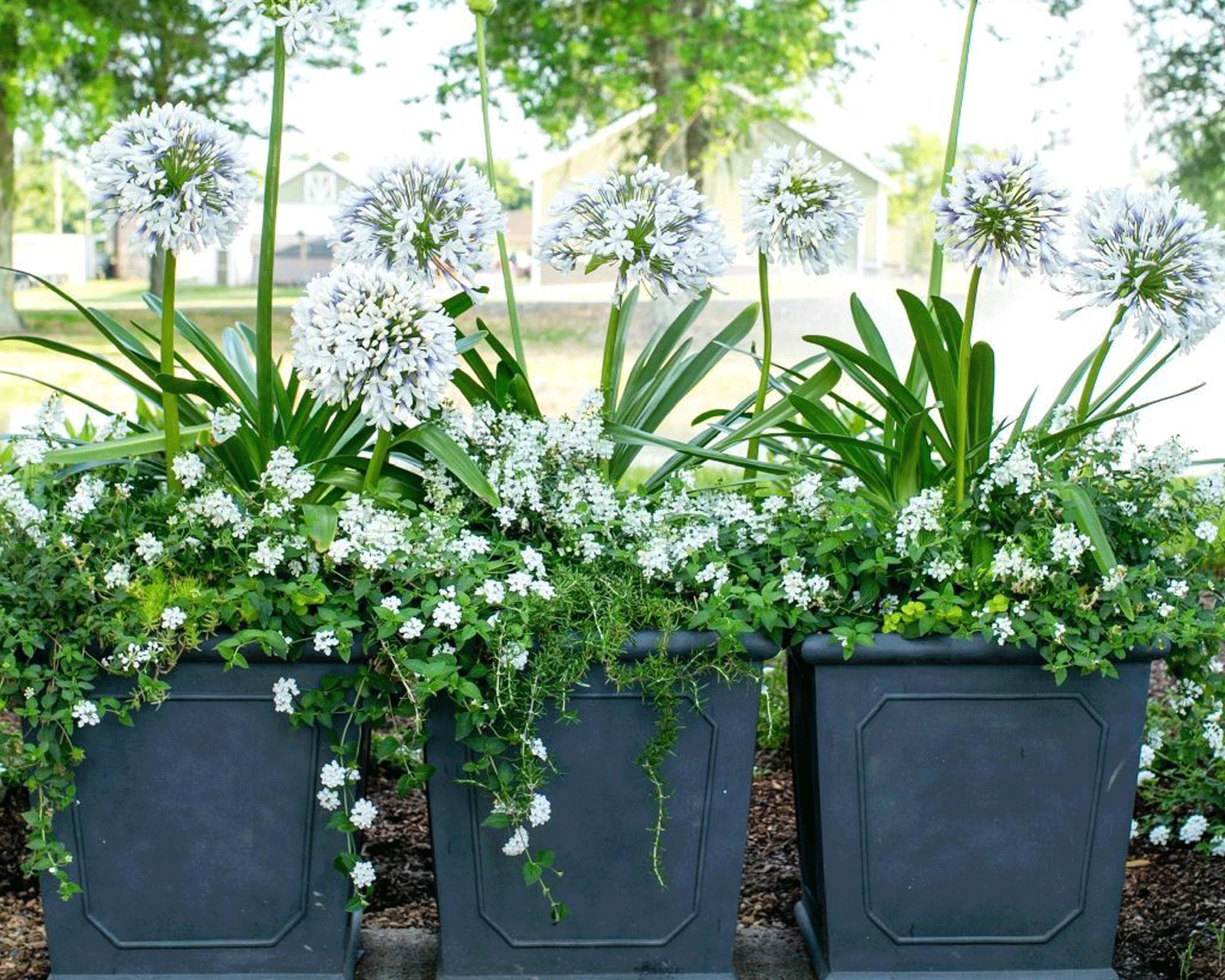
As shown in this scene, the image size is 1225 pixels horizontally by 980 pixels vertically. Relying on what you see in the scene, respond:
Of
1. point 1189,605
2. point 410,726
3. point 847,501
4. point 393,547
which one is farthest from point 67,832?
point 1189,605

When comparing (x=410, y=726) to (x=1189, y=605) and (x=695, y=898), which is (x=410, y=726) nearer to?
(x=695, y=898)

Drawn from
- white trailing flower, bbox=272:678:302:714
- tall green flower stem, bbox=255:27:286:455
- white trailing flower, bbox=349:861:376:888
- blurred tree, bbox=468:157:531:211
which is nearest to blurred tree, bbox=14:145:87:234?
blurred tree, bbox=468:157:531:211

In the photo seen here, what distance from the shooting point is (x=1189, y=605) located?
1916 millimetres

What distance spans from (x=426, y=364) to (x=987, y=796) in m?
0.99

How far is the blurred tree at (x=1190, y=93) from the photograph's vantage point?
11.1 metres

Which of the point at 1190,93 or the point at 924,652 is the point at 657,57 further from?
the point at 924,652

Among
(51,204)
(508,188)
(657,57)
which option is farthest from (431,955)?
(51,204)

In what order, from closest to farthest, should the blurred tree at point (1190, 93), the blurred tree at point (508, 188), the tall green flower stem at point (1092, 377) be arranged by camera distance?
the tall green flower stem at point (1092, 377) < the blurred tree at point (508, 188) < the blurred tree at point (1190, 93)

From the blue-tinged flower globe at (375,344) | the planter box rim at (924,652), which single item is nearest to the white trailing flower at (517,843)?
the planter box rim at (924,652)

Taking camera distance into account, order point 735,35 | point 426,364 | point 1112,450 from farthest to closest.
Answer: point 735,35 → point 1112,450 → point 426,364

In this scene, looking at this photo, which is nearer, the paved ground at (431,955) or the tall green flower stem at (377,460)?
the tall green flower stem at (377,460)

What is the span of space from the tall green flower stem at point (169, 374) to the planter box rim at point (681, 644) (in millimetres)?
707

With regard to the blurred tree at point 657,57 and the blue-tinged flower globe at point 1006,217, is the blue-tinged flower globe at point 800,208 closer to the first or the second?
the blue-tinged flower globe at point 1006,217

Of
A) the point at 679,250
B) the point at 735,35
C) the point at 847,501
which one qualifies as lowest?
the point at 847,501
